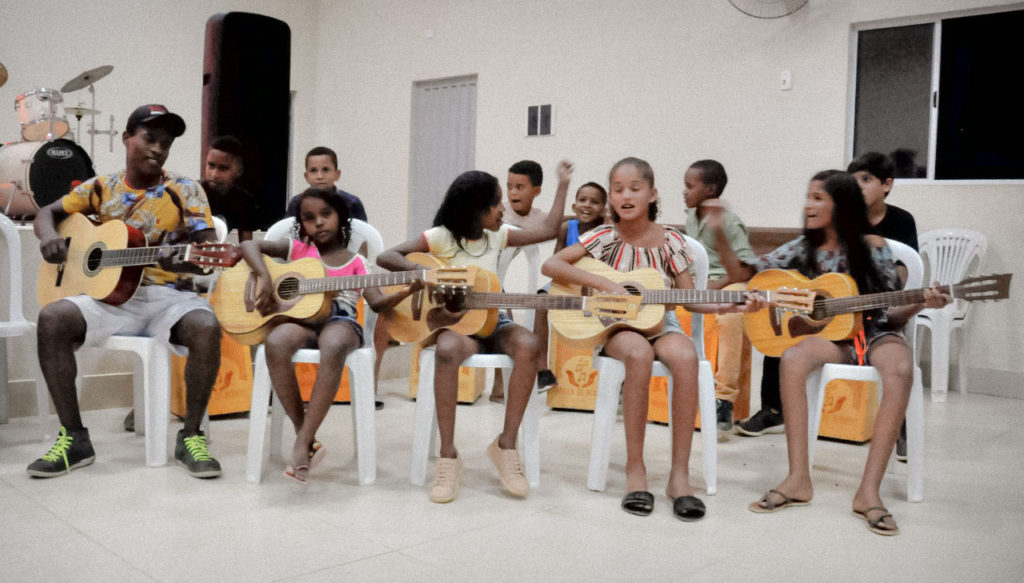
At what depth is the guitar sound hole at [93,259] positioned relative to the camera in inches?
117

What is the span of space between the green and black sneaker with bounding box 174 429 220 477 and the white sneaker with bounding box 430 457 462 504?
0.73 metres

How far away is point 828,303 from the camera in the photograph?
8.83 feet

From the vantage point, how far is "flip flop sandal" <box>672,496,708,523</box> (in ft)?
8.10

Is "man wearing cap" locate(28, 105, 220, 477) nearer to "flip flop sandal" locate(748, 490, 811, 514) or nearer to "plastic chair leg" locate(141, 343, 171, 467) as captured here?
"plastic chair leg" locate(141, 343, 171, 467)

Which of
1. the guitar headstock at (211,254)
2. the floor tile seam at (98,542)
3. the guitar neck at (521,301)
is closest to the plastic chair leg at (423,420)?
the guitar neck at (521,301)

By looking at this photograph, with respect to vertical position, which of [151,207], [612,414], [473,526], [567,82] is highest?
[567,82]

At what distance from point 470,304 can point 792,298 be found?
1002mm

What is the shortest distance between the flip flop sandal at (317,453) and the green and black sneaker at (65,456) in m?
0.72

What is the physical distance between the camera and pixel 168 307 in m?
2.98

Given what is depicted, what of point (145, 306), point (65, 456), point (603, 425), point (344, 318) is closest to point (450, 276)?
point (344, 318)

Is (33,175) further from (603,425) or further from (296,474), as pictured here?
(603,425)

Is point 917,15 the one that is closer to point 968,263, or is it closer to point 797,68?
point 797,68

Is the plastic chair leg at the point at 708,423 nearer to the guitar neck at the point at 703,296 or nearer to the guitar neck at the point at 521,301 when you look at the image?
the guitar neck at the point at 703,296

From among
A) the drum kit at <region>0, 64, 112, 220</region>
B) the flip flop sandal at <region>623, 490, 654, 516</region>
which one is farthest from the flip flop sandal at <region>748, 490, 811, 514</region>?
the drum kit at <region>0, 64, 112, 220</region>
